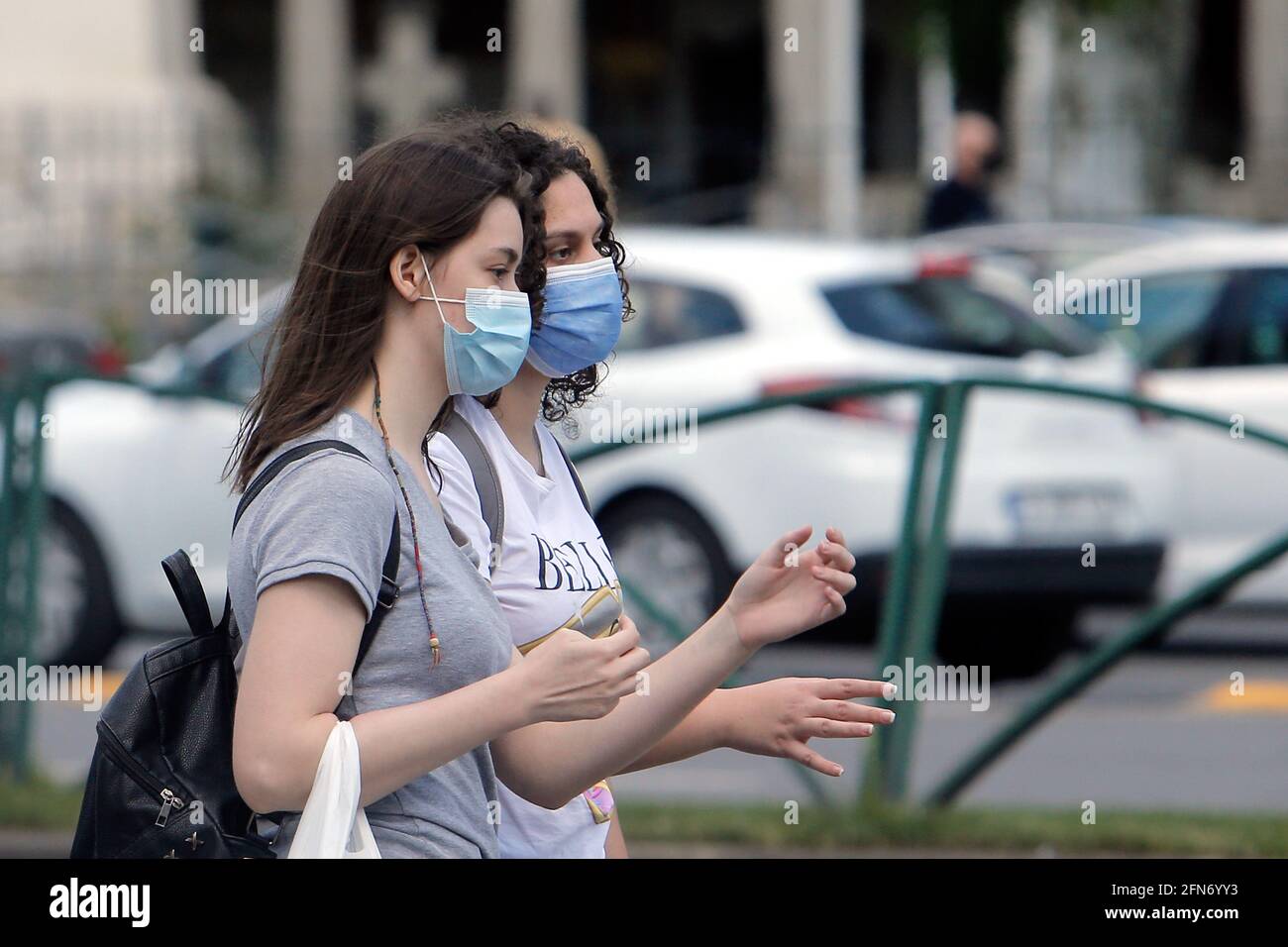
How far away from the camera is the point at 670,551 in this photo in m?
8.23

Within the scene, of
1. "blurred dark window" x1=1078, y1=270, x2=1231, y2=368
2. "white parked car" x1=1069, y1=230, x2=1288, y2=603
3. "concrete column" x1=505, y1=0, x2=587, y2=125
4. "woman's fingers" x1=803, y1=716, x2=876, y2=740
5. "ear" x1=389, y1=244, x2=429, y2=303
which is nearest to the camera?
"ear" x1=389, y1=244, x2=429, y2=303

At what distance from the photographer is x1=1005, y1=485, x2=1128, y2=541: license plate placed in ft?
→ 26.6

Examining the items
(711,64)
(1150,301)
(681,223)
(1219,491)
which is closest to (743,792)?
(1219,491)

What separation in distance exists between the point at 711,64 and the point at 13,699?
1097 inches

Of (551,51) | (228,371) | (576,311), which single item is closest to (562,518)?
(576,311)

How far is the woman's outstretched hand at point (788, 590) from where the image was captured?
2.38 metres

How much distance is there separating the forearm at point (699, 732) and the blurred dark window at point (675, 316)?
588 centimetres

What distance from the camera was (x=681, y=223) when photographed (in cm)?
2292

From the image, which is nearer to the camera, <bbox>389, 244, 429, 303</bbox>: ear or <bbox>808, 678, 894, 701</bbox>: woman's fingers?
<bbox>389, 244, 429, 303</bbox>: ear

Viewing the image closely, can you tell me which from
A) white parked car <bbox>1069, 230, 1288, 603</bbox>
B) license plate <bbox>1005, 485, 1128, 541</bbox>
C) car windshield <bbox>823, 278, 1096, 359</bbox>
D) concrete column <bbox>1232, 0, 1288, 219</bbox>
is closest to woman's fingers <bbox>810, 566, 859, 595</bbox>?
license plate <bbox>1005, 485, 1128, 541</bbox>

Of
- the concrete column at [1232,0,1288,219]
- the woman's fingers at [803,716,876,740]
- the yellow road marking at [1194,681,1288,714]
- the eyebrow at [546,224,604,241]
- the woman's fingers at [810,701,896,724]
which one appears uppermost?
the concrete column at [1232,0,1288,219]

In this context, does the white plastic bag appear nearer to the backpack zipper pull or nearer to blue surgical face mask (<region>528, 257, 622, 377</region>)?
the backpack zipper pull

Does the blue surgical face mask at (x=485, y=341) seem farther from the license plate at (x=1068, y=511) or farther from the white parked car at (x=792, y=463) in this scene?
the license plate at (x=1068, y=511)

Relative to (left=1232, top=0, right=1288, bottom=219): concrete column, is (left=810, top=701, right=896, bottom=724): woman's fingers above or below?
below
